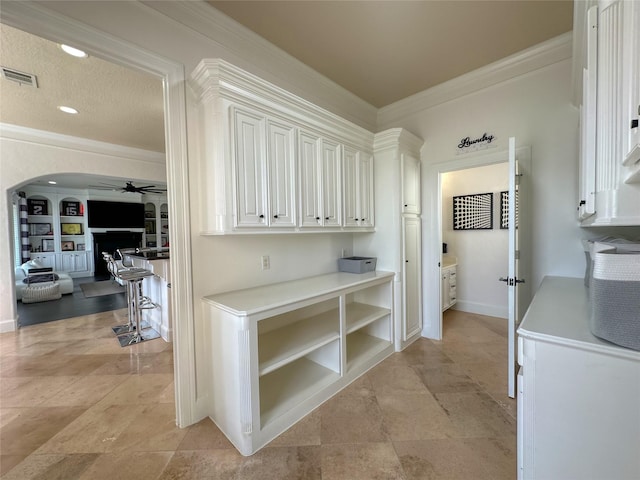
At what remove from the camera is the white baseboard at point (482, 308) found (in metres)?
3.88

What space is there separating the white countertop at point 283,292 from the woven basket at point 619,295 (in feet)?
4.91

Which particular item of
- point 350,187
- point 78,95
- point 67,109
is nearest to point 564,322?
point 350,187

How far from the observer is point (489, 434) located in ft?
5.61

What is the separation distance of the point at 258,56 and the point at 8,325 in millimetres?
4895

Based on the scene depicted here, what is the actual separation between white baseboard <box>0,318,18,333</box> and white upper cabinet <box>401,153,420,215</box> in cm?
551

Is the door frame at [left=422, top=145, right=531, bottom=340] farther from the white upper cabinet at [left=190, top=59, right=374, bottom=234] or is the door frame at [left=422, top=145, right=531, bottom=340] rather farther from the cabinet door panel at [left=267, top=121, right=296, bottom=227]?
the cabinet door panel at [left=267, top=121, right=296, bottom=227]

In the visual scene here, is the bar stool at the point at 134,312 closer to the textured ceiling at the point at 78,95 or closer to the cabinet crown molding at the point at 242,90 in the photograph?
the textured ceiling at the point at 78,95

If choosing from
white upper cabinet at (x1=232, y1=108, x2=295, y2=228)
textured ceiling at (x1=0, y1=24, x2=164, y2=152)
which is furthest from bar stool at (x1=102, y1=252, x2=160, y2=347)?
white upper cabinet at (x1=232, y1=108, x2=295, y2=228)

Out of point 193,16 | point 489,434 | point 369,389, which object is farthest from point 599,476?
point 193,16

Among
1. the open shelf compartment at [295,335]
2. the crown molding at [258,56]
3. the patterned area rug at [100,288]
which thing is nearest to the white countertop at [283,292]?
the open shelf compartment at [295,335]

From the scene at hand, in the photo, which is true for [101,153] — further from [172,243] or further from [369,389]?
[369,389]

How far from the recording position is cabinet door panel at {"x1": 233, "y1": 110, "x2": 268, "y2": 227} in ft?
5.90

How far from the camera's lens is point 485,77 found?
276 centimetres

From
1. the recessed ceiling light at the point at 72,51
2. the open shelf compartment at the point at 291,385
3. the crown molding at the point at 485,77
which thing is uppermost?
the crown molding at the point at 485,77
